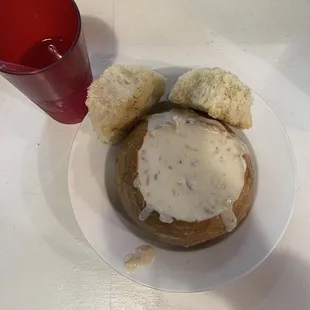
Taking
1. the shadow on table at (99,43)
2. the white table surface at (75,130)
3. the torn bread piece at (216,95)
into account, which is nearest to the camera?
the torn bread piece at (216,95)

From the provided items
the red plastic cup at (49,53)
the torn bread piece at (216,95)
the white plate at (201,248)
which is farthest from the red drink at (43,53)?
the torn bread piece at (216,95)

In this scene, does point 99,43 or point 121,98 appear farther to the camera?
point 99,43

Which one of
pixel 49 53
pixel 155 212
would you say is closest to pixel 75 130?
pixel 49 53

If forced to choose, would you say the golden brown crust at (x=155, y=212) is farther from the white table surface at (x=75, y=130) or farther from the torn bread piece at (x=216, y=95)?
the white table surface at (x=75, y=130)

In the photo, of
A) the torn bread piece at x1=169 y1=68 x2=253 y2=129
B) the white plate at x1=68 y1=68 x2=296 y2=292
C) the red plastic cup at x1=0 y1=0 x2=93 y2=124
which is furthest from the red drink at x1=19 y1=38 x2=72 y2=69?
the torn bread piece at x1=169 y1=68 x2=253 y2=129

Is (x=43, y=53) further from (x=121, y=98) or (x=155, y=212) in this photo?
(x=155, y=212)

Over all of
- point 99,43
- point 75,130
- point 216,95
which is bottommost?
point 75,130
